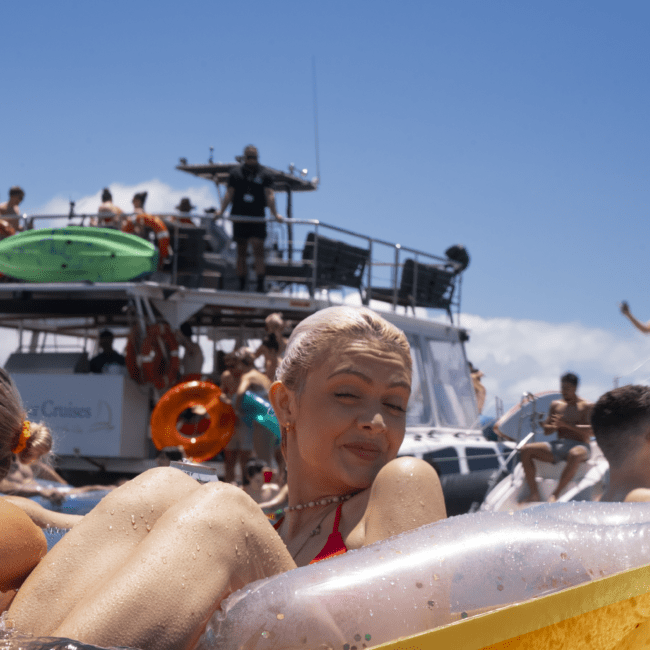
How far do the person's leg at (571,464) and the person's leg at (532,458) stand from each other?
0.27 m

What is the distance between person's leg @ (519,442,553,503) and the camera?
6.32m

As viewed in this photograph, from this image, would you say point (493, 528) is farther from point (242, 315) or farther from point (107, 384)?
point (242, 315)

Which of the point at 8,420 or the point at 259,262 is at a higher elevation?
the point at 259,262

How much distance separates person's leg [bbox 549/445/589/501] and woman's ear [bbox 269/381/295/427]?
479cm

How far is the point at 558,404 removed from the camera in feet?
20.6

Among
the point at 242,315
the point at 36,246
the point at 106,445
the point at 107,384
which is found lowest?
the point at 106,445

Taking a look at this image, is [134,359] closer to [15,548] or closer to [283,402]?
[283,402]

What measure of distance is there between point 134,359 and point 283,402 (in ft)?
25.4

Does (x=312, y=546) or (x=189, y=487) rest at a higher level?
(x=189, y=487)

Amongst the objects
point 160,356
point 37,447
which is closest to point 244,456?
point 160,356

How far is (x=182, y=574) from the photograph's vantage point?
107 cm

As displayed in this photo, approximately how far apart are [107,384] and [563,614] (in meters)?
8.40

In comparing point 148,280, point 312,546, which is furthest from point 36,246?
point 312,546

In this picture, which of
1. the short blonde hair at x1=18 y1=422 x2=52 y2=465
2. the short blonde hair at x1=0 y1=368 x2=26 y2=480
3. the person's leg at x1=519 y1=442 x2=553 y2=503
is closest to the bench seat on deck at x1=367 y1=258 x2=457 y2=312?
the person's leg at x1=519 y1=442 x2=553 y2=503
